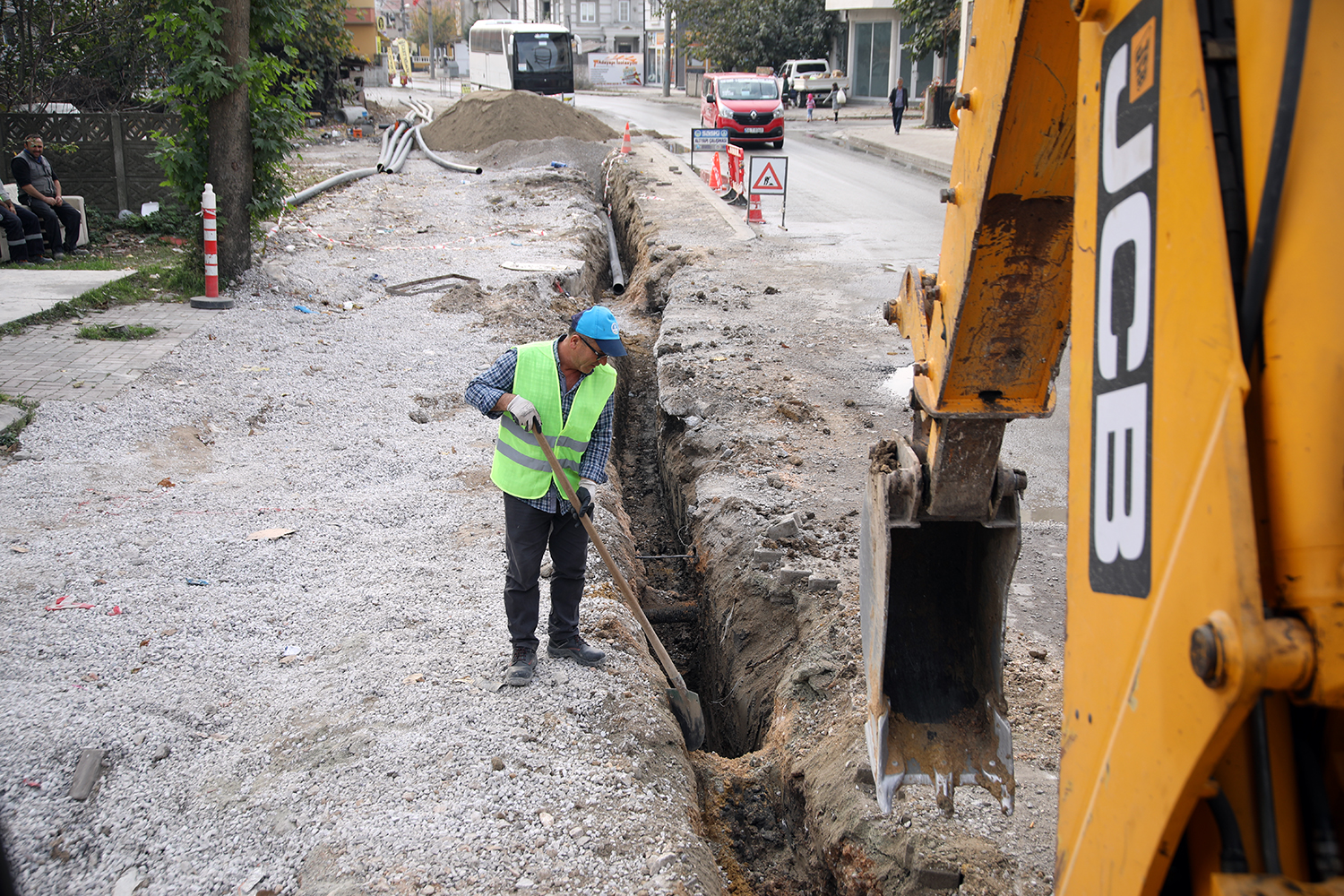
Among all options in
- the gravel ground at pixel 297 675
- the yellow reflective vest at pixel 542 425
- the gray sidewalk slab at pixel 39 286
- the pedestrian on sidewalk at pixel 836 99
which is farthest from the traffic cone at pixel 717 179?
the pedestrian on sidewalk at pixel 836 99

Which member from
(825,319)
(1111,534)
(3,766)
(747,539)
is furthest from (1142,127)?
(825,319)

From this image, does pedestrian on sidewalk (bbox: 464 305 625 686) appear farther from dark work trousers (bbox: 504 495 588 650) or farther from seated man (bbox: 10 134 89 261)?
seated man (bbox: 10 134 89 261)

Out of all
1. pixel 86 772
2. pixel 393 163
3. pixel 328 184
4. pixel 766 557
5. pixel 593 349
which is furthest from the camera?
pixel 393 163

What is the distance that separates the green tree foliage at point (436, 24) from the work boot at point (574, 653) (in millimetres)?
96241

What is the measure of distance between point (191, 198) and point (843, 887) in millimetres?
10329

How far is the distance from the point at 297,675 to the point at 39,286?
8.75 meters

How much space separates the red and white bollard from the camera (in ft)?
34.8

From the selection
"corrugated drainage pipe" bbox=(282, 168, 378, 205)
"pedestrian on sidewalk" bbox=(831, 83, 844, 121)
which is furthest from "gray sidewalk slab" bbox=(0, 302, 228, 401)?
"pedestrian on sidewalk" bbox=(831, 83, 844, 121)

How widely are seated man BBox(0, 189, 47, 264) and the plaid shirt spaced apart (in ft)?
34.8

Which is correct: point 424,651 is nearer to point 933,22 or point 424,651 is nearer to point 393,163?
point 393,163

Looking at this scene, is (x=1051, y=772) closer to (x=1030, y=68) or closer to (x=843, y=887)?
(x=843, y=887)

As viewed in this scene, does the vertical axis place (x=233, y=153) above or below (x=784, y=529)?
above

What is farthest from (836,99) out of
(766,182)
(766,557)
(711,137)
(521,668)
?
(521,668)

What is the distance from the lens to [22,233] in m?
12.0
